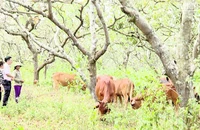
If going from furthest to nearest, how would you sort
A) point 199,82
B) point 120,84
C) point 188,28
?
point 120,84 < point 188,28 < point 199,82

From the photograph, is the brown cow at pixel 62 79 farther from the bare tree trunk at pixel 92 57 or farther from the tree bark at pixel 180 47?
the tree bark at pixel 180 47

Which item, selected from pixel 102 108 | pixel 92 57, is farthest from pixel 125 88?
pixel 102 108

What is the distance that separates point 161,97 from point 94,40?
4.77 metres

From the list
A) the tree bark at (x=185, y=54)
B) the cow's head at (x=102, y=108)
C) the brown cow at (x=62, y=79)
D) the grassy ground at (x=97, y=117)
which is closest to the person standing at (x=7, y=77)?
the grassy ground at (x=97, y=117)

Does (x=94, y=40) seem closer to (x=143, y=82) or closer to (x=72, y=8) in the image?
(x=143, y=82)

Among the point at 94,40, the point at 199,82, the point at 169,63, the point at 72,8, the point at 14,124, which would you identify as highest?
the point at 72,8

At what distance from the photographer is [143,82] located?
21.2 feet

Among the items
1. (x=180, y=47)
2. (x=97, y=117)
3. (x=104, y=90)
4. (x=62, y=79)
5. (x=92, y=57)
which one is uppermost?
(x=62, y=79)

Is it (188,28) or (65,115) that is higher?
(188,28)

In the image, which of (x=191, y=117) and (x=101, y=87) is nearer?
(x=191, y=117)

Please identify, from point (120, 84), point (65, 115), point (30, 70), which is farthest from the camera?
point (30, 70)

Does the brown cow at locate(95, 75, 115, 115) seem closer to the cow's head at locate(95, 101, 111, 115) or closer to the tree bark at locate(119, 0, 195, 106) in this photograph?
the cow's head at locate(95, 101, 111, 115)

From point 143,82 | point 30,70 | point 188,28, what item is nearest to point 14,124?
point 143,82

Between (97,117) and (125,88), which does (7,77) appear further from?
(125,88)
